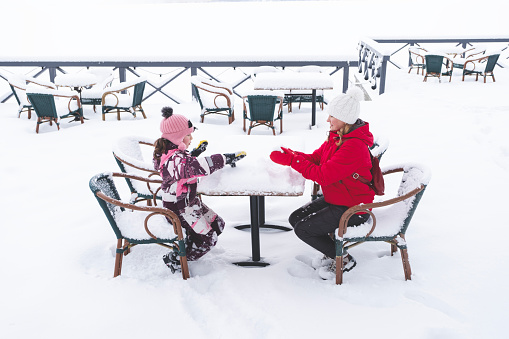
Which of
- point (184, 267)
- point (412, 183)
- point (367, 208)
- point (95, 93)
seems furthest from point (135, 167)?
point (95, 93)

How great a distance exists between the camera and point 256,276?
271 centimetres

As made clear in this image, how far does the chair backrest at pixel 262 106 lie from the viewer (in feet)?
20.2

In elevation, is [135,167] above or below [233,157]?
below

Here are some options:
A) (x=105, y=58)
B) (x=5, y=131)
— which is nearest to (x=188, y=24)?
(x=105, y=58)

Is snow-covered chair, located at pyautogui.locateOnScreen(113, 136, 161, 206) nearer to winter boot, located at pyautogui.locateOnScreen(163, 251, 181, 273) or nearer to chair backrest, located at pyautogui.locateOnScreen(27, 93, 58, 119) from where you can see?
winter boot, located at pyautogui.locateOnScreen(163, 251, 181, 273)

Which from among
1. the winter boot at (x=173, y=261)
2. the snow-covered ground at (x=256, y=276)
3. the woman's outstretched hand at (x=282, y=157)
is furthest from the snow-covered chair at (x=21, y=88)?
the woman's outstretched hand at (x=282, y=157)

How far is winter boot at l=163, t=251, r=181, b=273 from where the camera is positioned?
108 inches

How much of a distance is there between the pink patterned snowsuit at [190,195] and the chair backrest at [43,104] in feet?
15.1

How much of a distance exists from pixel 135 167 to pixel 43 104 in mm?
4367

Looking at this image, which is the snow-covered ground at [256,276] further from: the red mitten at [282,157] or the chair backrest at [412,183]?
the chair backrest at [412,183]

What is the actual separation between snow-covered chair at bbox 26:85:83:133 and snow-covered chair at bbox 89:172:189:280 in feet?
15.0

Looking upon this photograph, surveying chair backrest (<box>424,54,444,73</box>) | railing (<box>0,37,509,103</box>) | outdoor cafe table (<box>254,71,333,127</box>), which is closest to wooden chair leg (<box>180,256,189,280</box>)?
outdoor cafe table (<box>254,71,333,127</box>)

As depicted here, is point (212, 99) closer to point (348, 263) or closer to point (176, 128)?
point (176, 128)

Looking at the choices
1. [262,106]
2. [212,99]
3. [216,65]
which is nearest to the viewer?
[262,106]
